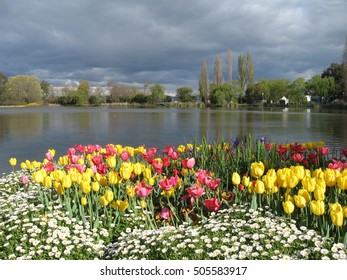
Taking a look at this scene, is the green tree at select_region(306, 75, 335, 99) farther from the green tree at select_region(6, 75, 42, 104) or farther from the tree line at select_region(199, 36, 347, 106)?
the green tree at select_region(6, 75, 42, 104)

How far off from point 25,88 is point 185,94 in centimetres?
5332

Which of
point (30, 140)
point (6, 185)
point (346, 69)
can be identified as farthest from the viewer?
point (346, 69)

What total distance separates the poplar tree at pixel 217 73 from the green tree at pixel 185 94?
26.7 m

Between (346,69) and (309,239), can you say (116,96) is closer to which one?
(346,69)

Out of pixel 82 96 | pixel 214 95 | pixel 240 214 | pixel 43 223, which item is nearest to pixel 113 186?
pixel 43 223

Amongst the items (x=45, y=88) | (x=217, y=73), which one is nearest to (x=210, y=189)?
(x=217, y=73)

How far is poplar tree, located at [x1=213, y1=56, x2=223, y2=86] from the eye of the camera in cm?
10000

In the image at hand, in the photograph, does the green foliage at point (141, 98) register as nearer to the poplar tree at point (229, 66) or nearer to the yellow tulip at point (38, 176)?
the poplar tree at point (229, 66)

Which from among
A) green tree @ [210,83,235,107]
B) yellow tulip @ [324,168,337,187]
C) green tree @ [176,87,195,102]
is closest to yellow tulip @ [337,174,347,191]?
yellow tulip @ [324,168,337,187]

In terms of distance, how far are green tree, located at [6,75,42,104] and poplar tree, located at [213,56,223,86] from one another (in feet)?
205

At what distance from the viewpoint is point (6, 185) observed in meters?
6.18

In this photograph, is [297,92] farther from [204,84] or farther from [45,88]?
[45,88]

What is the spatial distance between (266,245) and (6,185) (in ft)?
15.3

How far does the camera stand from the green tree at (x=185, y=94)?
127m
